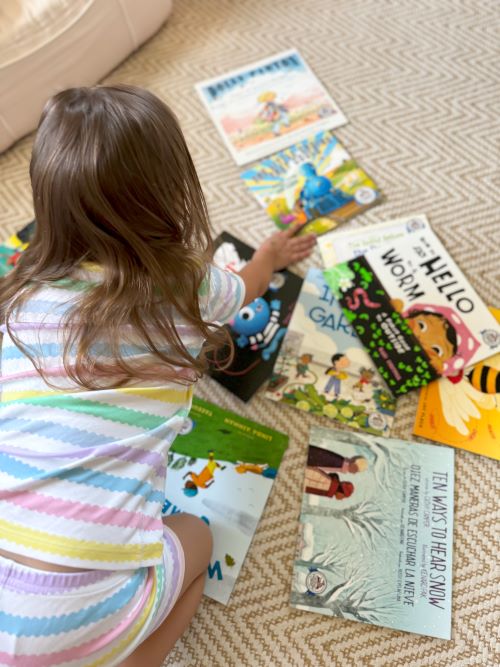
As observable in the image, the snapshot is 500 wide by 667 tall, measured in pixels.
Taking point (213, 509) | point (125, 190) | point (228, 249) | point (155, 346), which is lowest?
point (213, 509)

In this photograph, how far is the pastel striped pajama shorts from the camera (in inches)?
20.3

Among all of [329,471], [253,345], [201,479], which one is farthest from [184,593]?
[253,345]

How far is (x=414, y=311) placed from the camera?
0.91 m

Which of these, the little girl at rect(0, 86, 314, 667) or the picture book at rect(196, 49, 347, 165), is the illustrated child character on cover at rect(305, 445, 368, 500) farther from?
the picture book at rect(196, 49, 347, 165)

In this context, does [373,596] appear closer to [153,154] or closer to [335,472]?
[335,472]

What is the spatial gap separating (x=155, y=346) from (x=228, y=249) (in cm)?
41

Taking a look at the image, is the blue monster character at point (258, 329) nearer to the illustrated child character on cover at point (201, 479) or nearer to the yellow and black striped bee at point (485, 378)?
the illustrated child character on cover at point (201, 479)

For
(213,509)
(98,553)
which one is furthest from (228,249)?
(98,553)

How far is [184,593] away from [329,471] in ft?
0.88

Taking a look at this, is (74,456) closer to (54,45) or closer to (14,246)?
(14,246)

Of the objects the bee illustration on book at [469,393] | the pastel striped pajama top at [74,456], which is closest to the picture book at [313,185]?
the bee illustration on book at [469,393]

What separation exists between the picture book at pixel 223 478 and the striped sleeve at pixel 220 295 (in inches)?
8.1

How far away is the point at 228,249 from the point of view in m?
0.98

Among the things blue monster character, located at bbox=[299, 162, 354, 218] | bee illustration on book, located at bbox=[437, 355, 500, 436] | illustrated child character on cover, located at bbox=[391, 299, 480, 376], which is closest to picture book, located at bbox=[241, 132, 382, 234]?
blue monster character, located at bbox=[299, 162, 354, 218]
